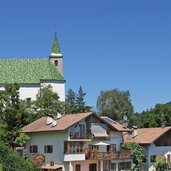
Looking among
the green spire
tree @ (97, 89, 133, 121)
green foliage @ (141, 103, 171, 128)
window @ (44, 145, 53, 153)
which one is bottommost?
window @ (44, 145, 53, 153)

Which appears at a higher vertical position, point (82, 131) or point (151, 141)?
point (82, 131)

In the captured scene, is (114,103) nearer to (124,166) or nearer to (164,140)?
(164,140)

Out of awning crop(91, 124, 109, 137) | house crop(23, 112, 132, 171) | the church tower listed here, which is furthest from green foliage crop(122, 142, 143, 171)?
the church tower

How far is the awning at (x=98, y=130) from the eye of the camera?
187 ft

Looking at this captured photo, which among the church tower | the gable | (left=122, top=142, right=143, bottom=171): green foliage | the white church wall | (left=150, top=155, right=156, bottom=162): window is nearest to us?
(left=122, top=142, right=143, bottom=171): green foliage

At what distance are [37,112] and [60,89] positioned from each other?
24.1m

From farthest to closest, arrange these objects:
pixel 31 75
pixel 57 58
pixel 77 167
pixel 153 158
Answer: pixel 57 58 → pixel 31 75 → pixel 153 158 → pixel 77 167

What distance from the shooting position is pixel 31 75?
93.9 meters

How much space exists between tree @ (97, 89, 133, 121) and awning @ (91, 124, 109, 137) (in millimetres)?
46022

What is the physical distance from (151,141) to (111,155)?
24.4 ft

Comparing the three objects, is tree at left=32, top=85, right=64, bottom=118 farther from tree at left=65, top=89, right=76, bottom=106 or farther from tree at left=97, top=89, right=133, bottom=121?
tree at left=65, top=89, right=76, bottom=106

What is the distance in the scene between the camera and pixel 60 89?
9331 centimetres

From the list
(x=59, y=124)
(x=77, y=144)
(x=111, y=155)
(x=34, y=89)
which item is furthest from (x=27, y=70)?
(x=77, y=144)

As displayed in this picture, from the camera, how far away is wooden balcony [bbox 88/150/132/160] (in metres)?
56.1
